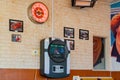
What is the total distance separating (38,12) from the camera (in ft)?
19.2

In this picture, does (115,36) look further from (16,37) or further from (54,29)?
(16,37)

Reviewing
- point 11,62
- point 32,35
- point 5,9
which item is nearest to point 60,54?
point 32,35

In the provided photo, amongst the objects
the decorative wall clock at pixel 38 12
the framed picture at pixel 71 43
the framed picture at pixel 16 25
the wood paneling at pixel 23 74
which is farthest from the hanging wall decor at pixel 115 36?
the framed picture at pixel 16 25

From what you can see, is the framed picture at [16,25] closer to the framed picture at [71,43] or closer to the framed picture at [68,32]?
the framed picture at [68,32]

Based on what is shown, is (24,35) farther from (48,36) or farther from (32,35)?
(48,36)

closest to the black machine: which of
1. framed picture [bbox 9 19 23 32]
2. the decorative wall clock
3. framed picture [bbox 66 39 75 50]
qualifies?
framed picture [bbox 66 39 75 50]

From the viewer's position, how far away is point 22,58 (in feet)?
18.3

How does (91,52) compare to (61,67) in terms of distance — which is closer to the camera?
(61,67)

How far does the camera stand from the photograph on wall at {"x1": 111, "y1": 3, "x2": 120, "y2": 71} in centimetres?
731

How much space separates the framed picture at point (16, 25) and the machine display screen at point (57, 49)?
0.82 meters

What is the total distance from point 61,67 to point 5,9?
1.81 meters

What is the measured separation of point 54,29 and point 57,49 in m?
0.55

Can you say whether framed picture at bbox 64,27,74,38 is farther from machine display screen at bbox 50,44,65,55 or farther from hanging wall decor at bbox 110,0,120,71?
hanging wall decor at bbox 110,0,120,71

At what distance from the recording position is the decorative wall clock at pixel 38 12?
5.73 m
